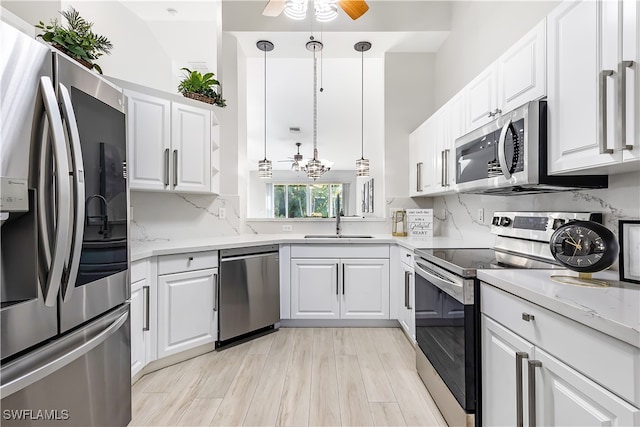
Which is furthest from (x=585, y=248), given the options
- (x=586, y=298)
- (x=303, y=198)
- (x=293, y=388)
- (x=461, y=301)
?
(x=303, y=198)

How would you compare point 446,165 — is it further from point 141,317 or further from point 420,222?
point 141,317

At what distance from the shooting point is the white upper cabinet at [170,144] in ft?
7.78

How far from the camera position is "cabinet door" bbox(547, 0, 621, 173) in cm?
111

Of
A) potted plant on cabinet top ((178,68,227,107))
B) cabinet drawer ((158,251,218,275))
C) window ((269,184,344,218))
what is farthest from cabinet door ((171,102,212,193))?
window ((269,184,344,218))

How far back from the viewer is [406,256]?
2680 millimetres

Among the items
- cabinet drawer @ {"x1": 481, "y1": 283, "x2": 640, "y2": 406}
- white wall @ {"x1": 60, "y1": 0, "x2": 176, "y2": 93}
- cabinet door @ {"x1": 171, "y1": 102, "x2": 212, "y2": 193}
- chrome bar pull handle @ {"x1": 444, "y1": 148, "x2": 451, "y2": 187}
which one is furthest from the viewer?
white wall @ {"x1": 60, "y1": 0, "x2": 176, "y2": 93}

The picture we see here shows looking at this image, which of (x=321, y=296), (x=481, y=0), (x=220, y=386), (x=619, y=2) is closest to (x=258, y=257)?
(x=321, y=296)

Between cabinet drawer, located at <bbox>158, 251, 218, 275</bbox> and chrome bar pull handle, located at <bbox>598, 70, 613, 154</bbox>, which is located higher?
chrome bar pull handle, located at <bbox>598, 70, 613, 154</bbox>

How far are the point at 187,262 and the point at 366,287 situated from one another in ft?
5.31

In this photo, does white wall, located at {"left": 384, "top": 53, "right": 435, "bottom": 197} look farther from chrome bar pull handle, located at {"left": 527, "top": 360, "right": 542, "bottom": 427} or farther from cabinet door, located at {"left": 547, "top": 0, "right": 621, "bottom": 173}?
chrome bar pull handle, located at {"left": 527, "top": 360, "right": 542, "bottom": 427}

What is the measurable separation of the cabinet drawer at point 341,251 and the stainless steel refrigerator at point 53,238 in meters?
1.88

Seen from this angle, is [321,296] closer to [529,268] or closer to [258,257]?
[258,257]

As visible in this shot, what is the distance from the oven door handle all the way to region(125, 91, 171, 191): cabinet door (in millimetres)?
2094

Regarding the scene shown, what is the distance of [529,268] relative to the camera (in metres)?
1.45
